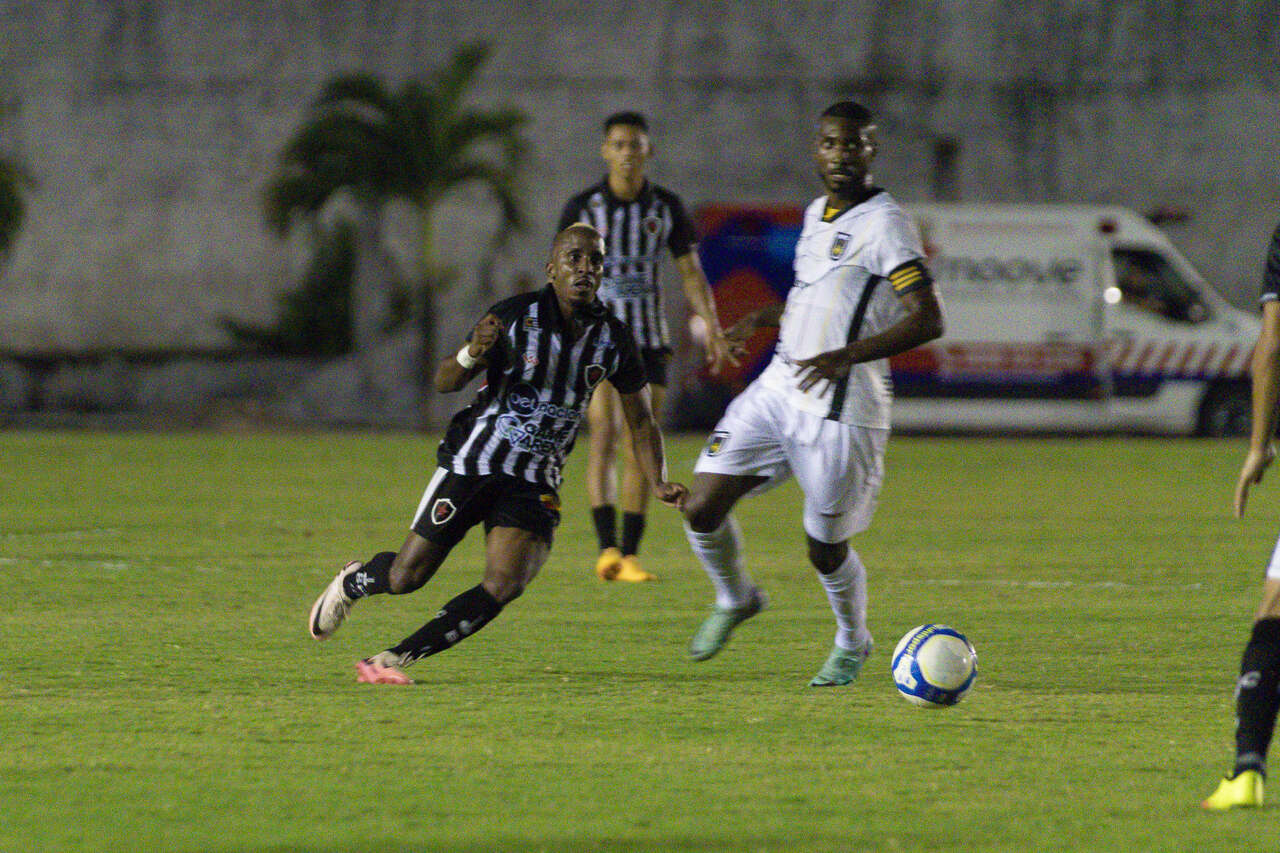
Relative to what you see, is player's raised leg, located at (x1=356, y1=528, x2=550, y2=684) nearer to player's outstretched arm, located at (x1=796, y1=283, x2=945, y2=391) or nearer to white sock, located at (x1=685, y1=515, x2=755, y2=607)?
white sock, located at (x1=685, y1=515, x2=755, y2=607)

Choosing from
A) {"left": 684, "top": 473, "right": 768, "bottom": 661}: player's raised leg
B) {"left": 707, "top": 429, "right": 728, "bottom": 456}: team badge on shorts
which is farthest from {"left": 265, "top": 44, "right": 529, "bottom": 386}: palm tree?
{"left": 707, "top": 429, "right": 728, "bottom": 456}: team badge on shorts

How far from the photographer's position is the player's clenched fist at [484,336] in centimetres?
589

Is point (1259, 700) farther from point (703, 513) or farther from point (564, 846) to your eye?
point (703, 513)

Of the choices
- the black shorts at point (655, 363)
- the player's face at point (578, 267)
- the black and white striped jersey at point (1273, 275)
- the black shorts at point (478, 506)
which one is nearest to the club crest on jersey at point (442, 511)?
the black shorts at point (478, 506)

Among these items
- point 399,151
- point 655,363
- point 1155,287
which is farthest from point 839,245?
point 399,151

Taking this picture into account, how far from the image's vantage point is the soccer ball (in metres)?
5.99

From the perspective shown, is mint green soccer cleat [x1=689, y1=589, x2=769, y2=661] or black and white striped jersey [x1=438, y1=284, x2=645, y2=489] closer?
black and white striped jersey [x1=438, y1=284, x2=645, y2=489]

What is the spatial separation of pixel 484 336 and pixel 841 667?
64.2 inches

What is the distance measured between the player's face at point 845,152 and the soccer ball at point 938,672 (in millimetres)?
1478

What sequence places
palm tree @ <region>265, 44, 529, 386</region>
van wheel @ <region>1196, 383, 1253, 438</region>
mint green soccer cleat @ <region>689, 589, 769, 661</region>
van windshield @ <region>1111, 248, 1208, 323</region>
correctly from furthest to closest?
palm tree @ <region>265, 44, 529, 386</region> → van wheel @ <region>1196, 383, 1253, 438</region> → van windshield @ <region>1111, 248, 1208, 323</region> → mint green soccer cleat @ <region>689, 589, 769, 661</region>

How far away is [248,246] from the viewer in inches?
1128

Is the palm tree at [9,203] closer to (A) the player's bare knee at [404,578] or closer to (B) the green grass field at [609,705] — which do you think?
(B) the green grass field at [609,705]

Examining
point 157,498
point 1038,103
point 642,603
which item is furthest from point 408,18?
point 642,603

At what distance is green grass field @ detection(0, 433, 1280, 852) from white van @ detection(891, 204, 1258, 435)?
10143 millimetres
